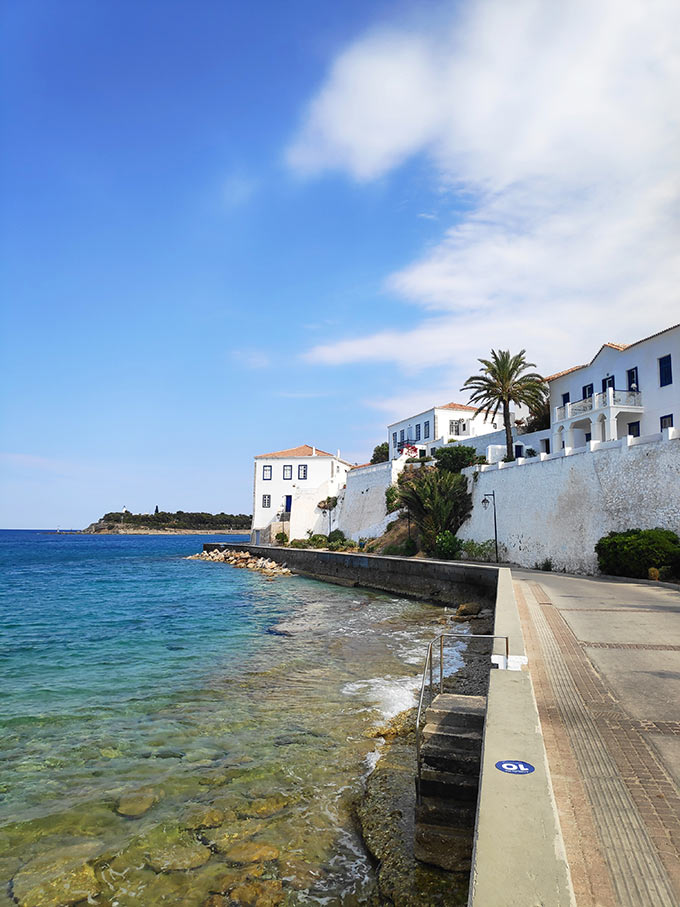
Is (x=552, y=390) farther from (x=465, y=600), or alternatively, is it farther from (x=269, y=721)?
(x=269, y=721)

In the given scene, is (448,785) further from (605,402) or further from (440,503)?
(440,503)

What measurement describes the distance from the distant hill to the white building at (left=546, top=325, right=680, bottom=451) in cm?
13442

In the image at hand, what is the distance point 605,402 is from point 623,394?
2.94 feet

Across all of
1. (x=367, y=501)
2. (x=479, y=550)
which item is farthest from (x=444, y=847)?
(x=367, y=501)

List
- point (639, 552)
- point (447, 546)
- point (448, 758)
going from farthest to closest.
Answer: point (447, 546) < point (639, 552) < point (448, 758)

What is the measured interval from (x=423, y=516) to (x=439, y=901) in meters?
30.8

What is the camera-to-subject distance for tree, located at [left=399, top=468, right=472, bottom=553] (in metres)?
34.0

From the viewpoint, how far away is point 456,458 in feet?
122

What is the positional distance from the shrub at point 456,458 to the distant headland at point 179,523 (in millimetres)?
127282

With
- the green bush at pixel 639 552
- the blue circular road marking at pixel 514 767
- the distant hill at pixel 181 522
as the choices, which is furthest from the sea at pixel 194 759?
the distant hill at pixel 181 522

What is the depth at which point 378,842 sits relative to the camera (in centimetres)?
542

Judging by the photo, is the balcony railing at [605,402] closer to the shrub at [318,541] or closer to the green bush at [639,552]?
the green bush at [639,552]

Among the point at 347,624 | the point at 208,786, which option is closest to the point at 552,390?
the point at 347,624

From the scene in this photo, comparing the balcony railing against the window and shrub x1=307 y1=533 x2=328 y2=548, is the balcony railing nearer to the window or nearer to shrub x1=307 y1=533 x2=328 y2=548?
the window
